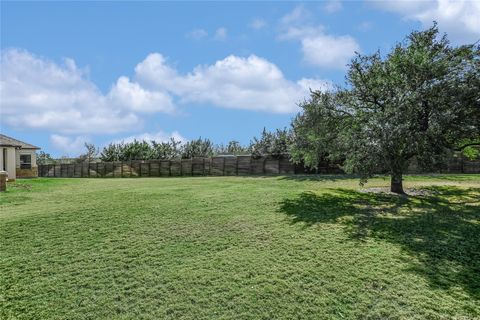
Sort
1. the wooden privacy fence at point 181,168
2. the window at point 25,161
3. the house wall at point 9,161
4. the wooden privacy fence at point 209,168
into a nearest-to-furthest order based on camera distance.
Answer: the wooden privacy fence at point 209,168 < the house wall at point 9,161 < the wooden privacy fence at point 181,168 < the window at point 25,161

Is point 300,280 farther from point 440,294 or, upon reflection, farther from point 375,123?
point 375,123

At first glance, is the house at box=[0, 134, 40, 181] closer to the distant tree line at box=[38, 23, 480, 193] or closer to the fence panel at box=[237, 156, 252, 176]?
the fence panel at box=[237, 156, 252, 176]

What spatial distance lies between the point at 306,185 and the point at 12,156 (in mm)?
17372

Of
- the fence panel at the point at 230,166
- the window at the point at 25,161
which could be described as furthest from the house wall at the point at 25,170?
the fence panel at the point at 230,166

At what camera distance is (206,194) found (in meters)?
13.5

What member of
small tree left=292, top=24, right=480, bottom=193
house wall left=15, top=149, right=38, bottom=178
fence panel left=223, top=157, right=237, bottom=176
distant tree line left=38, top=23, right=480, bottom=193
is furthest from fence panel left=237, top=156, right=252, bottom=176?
house wall left=15, top=149, right=38, bottom=178

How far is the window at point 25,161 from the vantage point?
26.8 metres

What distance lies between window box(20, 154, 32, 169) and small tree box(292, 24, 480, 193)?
74.8ft

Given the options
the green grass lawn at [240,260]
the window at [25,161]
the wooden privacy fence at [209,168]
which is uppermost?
the window at [25,161]

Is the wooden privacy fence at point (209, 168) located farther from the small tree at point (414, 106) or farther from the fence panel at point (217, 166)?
the small tree at point (414, 106)

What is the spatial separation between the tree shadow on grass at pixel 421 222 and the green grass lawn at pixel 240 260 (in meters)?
0.04

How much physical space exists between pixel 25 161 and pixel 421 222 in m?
26.1

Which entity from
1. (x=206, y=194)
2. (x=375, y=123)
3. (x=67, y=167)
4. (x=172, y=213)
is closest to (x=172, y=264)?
(x=172, y=213)

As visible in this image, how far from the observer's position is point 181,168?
28.9 m
